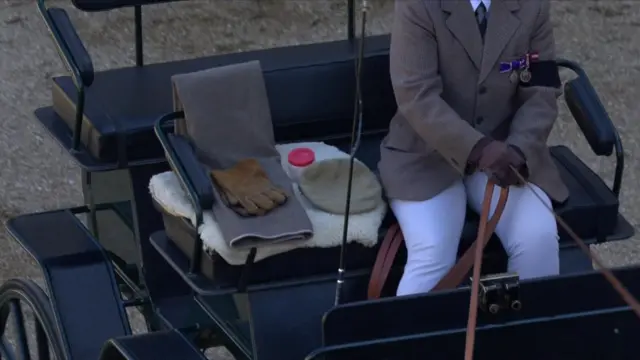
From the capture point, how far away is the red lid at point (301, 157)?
3.17 m

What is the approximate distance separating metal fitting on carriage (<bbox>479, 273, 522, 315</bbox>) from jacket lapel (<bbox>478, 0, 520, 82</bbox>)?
71 centimetres

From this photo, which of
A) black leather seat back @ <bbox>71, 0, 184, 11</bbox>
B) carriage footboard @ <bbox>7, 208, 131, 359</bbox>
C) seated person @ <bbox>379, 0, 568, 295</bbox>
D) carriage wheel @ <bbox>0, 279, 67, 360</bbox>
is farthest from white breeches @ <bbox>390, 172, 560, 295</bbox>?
black leather seat back @ <bbox>71, 0, 184, 11</bbox>

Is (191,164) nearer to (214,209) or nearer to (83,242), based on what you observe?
(214,209)

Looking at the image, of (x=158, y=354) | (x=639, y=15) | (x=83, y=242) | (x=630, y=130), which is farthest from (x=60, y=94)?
(x=639, y=15)

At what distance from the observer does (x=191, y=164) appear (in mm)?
2934

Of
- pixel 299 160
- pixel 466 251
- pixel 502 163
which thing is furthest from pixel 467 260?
pixel 299 160

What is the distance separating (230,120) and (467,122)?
0.57m

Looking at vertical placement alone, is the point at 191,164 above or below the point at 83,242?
above

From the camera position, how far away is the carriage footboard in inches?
124

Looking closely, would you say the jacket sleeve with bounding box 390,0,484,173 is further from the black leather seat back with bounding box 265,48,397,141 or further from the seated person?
the black leather seat back with bounding box 265,48,397,141

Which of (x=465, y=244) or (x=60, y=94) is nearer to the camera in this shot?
(x=465, y=244)

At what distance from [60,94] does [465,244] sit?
1188 mm

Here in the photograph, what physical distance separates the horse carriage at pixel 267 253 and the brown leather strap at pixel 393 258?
0.02 meters

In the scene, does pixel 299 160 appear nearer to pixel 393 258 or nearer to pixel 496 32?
pixel 393 258
